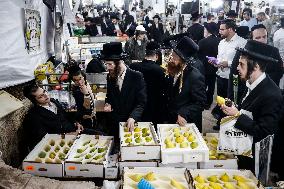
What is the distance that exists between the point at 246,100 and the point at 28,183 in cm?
261

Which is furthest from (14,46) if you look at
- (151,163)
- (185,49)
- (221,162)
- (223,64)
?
(223,64)

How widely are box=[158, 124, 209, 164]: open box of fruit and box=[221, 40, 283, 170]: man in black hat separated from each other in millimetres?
491

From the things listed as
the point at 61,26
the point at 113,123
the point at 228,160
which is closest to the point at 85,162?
the point at 113,123

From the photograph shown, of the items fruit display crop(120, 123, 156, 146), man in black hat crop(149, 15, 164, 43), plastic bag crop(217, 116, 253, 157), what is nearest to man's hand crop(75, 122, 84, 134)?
fruit display crop(120, 123, 156, 146)

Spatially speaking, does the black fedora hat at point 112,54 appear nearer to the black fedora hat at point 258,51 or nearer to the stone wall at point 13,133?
the stone wall at point 13,133

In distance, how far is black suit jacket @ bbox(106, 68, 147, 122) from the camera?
464cm

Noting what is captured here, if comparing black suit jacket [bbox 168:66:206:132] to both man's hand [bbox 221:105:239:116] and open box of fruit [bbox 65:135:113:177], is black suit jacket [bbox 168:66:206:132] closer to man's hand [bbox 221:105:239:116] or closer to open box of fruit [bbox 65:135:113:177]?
man's hand [bbox 221:105:239:116]

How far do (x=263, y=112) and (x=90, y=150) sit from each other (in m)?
2.12

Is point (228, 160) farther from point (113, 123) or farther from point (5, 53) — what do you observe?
point (5, 53)

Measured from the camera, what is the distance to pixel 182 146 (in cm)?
355

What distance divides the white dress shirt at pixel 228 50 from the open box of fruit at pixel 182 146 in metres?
3.73

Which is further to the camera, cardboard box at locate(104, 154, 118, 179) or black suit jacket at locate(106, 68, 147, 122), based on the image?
black suit jacket at locate(106, 68, 147, 122)

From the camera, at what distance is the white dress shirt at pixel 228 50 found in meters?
7.24

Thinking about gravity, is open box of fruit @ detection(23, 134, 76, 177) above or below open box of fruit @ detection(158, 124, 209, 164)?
below
